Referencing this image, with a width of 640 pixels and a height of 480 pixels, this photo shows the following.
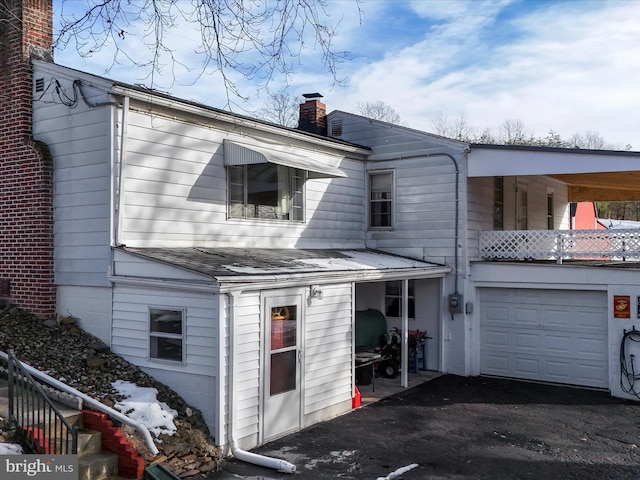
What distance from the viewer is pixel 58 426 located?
7.05 metres

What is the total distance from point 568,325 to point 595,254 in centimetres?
161

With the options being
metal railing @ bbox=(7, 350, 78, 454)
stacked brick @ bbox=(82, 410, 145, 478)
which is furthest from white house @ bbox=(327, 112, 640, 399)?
metal railing @ bbox=(7, 350, 78, 454)

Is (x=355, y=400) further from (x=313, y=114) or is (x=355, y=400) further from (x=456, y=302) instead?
(x=313, y=114)

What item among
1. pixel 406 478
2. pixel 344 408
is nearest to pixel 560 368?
pixel 344 408

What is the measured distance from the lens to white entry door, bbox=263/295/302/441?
8.88 meters

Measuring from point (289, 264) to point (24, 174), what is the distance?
4725mm

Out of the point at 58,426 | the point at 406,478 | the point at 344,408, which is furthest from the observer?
the point at 344,408

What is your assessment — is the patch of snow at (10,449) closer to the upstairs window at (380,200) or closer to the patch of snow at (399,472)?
the patch of snow at (399,472)

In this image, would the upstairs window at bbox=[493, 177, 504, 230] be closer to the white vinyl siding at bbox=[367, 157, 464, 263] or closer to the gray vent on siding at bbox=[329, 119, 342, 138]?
the white vinyl siding at bbox=[367, 157, 464, 263]

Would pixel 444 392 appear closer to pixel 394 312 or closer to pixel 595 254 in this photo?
pixel 394 312

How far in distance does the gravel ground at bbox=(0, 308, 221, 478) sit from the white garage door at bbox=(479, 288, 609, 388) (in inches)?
308

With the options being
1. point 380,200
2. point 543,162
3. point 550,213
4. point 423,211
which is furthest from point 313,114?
point 550,213

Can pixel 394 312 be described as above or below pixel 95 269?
below

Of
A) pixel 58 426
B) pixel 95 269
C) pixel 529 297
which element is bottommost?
pixel 58 426
